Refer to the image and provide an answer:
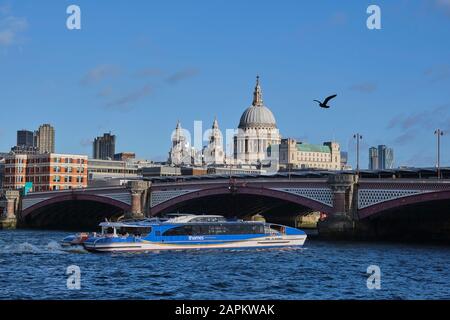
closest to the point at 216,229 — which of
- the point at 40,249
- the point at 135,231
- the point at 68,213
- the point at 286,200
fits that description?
the point at 135,231

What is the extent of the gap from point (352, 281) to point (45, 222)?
10392 centimetres

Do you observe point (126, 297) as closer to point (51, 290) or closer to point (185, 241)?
point (51, 290)

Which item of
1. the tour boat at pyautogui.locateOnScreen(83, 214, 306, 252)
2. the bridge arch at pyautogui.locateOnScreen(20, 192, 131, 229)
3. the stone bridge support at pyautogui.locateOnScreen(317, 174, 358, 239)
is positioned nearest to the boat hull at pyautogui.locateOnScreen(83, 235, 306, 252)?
the tour boat at pyautogui.locateOnScreen(83, 214, 306, 252)

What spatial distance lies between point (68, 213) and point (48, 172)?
21998 millimetres

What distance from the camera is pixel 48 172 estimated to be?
163 metres

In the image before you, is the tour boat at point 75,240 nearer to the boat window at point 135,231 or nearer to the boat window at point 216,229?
the boat window at point 135,231

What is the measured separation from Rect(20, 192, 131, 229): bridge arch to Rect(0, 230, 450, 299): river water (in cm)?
6411

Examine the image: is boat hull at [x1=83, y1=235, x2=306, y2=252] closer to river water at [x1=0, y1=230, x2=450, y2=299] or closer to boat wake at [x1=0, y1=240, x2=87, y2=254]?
river water at [x1=0, y1=230, x2=450, y2=299]

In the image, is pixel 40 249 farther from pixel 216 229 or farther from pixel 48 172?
pixel 48 172

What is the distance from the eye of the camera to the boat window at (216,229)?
74000 millimetres

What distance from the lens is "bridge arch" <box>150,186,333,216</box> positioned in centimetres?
9294

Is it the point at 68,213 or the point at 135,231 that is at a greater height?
the point at 68,213

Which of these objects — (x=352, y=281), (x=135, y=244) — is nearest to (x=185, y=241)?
(x=135, y=244)

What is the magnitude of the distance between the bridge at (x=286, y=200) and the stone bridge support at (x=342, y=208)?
11cm
